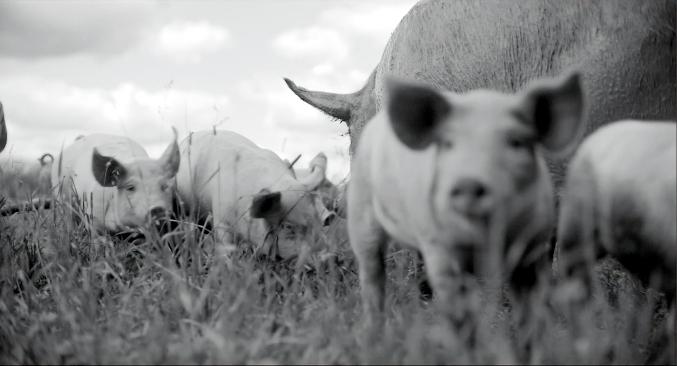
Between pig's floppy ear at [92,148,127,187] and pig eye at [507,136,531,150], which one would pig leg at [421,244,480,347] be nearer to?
pig eye at [507,136,531,150]

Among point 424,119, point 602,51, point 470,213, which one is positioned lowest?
point 470,213

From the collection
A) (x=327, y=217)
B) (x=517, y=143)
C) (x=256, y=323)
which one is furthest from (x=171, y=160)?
(x=517, y=143)

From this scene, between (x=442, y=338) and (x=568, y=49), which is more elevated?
(x=568, y=49)

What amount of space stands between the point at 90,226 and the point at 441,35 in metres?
2.37

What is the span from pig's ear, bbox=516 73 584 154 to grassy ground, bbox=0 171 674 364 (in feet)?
1.60

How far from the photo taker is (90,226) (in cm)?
462

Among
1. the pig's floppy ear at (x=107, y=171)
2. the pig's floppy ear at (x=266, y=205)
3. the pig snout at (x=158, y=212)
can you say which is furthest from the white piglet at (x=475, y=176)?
the pig's floppy ear at (x=107, y=171)

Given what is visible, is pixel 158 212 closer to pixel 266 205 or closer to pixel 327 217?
pixel 266 205

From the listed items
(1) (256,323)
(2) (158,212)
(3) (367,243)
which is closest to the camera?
Answer: (1) (256,323)

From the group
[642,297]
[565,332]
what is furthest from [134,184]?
[642,297]

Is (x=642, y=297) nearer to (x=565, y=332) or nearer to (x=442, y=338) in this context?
(x=565, y=332)

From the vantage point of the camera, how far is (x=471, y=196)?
7.86 feet

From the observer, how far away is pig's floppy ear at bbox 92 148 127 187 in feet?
15.5

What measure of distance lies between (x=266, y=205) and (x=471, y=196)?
1.94m
